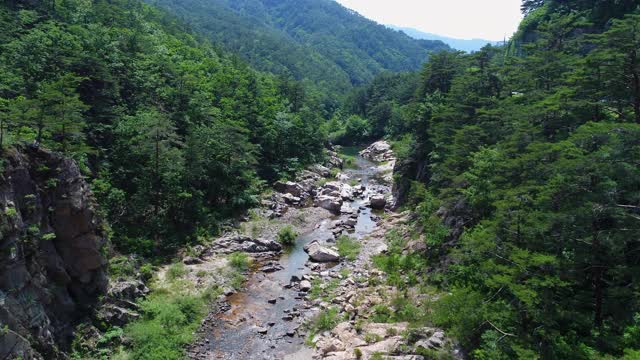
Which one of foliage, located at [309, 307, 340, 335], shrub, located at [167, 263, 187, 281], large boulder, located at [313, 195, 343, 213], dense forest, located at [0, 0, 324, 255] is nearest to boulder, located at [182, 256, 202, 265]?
shrub, located at [167, 263, 187, 281]

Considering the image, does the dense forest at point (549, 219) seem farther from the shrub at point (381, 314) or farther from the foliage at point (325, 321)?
the foliage at point (325, 321)

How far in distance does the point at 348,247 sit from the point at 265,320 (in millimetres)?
12319

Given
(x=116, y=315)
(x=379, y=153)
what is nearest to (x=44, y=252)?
(x=116, y=315)

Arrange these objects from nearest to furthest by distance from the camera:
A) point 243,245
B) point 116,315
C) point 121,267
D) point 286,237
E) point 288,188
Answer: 1. point 116,315
2. point 121,267
3. point 243,245
4. point 286,237
5. point 288,188

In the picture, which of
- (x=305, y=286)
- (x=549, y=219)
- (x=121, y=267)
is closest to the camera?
(x=549, y=219)

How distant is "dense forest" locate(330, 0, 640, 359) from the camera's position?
47.9 feet

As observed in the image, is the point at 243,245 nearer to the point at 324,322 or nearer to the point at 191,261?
the point at 191,261

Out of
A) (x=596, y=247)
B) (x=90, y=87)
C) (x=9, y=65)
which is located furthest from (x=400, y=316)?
(x=9, y=65)

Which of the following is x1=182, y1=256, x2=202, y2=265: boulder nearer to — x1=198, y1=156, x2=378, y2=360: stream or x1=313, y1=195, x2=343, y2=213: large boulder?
x1=198, y1=156, x2=378, y2=360: stream

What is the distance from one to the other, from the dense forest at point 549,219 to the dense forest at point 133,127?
18.9 m

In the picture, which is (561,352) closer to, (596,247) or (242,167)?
(596,247)

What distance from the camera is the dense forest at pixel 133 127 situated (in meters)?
25.2

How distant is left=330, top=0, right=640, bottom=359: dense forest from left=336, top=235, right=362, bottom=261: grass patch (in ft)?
17.3

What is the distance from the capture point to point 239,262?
31000 millimetres
